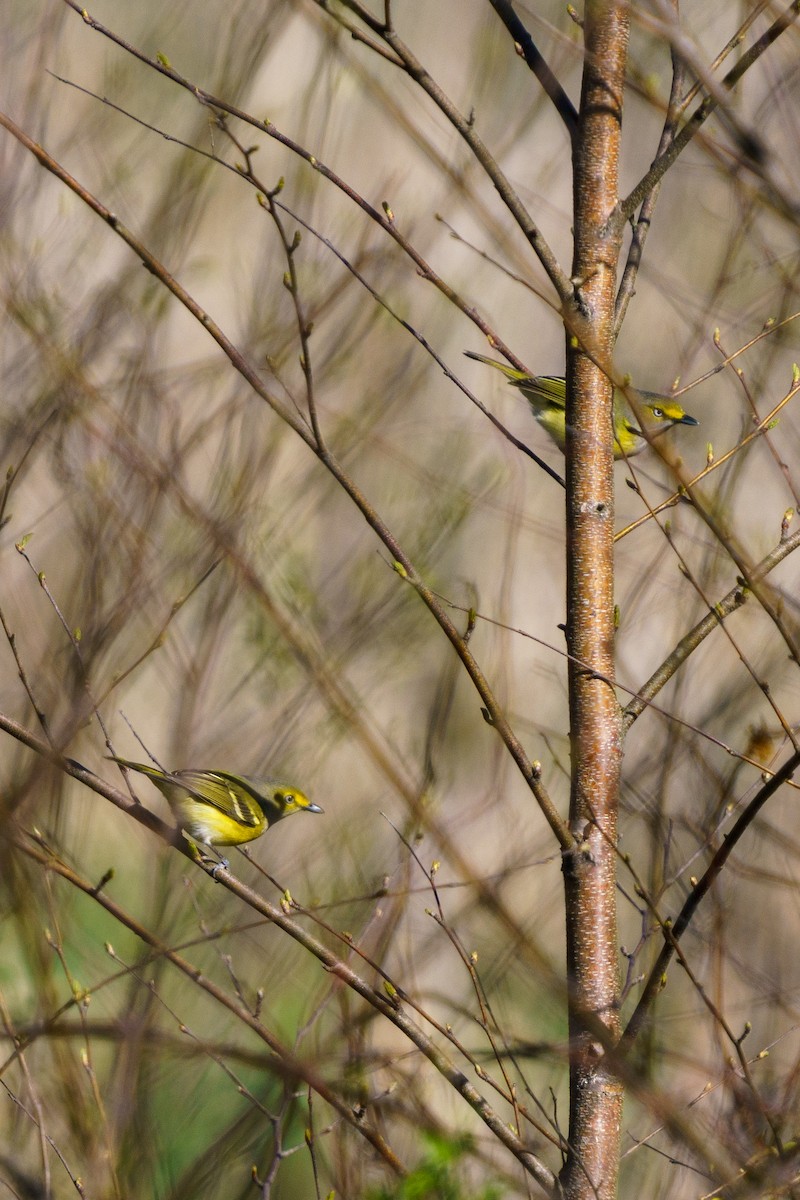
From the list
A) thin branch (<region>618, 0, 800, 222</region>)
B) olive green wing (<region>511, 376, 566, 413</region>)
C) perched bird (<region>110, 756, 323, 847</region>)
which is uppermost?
olive green wing (<region>511, 376, 566, 413</region>)

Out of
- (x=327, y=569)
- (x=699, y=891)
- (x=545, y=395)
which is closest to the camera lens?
(x=699, y=891)

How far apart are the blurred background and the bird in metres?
0.17

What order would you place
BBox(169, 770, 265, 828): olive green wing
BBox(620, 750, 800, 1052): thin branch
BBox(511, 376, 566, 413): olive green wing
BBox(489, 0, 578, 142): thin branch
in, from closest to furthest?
BBox(620, 750, 800, 1052): thin branch, BBox(489, 0, 578, 142): thin branch, BBox(169, 770, 265, 828): olive green wing, BBox(511, 376, 566, 413): olive green wing

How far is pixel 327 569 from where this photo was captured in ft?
15.6

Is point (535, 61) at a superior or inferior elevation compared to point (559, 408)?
inferior

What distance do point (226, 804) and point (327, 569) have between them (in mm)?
1860

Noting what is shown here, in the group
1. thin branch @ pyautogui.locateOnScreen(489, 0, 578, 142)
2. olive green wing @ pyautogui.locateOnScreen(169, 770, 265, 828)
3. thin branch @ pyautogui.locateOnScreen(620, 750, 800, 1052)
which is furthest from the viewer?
olive green wing @ pyautogui.locateOnScreen(169, 770, 265, 828)

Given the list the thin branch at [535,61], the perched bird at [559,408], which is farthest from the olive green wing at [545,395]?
the thin branch at [535,61]

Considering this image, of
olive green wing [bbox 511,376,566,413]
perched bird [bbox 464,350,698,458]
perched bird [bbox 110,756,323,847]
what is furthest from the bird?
olive green wing [bbox 511,376,566,413]

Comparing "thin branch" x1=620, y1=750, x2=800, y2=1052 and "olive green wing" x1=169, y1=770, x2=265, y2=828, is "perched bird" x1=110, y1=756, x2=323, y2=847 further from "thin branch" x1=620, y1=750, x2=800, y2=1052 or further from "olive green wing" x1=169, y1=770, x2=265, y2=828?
"thin branch" x1=620, y1=750, x2=800, y2=1052

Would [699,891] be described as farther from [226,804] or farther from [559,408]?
[559,408]

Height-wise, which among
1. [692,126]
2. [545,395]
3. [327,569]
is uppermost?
[545,395]

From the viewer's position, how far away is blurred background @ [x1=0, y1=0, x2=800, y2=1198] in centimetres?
287

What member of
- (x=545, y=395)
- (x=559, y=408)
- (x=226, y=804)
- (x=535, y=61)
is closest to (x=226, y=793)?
(x=226, y=804)
